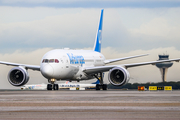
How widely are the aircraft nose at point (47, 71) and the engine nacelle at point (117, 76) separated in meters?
6.11

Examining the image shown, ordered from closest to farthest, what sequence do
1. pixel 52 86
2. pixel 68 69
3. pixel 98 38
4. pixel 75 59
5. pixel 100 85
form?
pixel 52 86, pixel 68 69, pixel 75 59, pixel 100 85, pixel 98 38

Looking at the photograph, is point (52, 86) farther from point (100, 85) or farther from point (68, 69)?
point (100, 85)

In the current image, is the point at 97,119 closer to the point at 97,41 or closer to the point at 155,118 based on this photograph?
the point at 155,118

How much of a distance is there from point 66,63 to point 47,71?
342cm

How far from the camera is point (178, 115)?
1342 centimetres

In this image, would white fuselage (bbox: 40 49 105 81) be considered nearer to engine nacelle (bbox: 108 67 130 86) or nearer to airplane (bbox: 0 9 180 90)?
airplane (bbox: 0 9 180 90)

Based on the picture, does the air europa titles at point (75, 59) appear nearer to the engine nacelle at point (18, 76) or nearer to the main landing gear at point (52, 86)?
the main landing gear at point (52, 86)

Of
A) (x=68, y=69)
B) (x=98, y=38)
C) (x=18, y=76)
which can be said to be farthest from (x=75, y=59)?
(x=98, y=38)

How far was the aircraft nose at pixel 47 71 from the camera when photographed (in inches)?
1604

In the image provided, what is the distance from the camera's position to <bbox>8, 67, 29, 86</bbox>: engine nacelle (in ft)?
140

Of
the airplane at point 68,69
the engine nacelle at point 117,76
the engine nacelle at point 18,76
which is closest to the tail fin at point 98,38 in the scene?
the airplane at point 68,69

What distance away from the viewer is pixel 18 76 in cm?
4353

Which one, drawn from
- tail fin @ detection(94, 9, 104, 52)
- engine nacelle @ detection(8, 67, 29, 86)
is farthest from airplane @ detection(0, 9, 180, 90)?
tail fin @ detection(94, 9, 104, 52)

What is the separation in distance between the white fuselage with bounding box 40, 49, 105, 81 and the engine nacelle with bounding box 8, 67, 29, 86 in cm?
225
